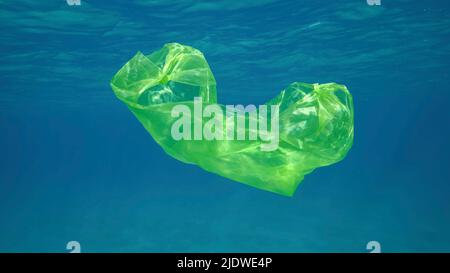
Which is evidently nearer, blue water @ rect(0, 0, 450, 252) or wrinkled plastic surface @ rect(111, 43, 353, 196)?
wrinkled plastic surface @ rect(111, 43, 353, 196)

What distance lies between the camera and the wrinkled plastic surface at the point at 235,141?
4.60 metres

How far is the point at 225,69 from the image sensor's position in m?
23.2

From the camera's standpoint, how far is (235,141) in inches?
177

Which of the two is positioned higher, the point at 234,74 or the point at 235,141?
the point at 234,74

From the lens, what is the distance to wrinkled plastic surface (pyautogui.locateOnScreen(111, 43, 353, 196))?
15.1 feet

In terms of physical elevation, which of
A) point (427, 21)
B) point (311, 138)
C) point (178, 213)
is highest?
point (427, 21)

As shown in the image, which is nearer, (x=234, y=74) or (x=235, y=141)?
(x=235, y=141)

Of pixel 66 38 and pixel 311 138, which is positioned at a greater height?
pixel 66 38

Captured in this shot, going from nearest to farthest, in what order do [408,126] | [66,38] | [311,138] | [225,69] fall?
[311,138] < [66,38] < [225,69] < [408,126]

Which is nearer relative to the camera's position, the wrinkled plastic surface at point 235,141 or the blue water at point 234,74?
the wrinkled plastic surface at point 235,141

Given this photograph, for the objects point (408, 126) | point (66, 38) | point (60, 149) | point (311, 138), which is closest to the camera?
point (311, 138)

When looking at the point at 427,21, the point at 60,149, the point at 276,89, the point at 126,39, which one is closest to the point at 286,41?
the point at 427,21
